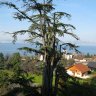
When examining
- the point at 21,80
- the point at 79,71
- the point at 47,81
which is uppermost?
the point at 21,80

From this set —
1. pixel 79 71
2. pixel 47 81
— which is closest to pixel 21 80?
pixel 47 81

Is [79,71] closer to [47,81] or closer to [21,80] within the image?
[47,81]

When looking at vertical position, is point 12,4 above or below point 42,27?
above

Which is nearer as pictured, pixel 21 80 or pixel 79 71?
pixel 21 80

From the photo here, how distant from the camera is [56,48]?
2038 cm

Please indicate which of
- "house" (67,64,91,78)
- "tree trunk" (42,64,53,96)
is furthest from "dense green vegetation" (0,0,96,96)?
"house" (67,64,91,78)

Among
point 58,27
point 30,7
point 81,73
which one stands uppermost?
point 30,7

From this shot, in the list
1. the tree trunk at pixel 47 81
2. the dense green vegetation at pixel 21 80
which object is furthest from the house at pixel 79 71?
the tree trunk at pixel 47 81

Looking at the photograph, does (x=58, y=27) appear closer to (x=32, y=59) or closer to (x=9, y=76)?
(x=32, y=59)

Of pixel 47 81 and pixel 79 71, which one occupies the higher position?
pixel 47 81

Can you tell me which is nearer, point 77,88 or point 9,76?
point 9,76

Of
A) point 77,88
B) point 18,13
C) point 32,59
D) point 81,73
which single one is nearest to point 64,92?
point 77,88

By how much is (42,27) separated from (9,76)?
160 inches

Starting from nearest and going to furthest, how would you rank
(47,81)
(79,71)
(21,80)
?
(21,80), (47,81), (79,71)
